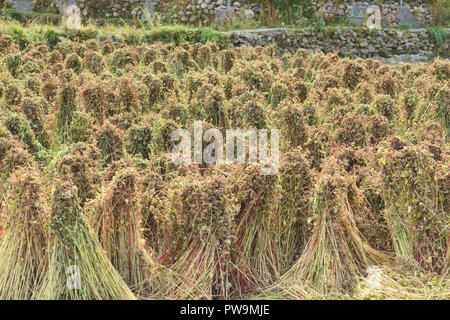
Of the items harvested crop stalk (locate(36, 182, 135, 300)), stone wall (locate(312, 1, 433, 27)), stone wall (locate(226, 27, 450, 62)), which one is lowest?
harvested crop stalk (locate(36, 182, 135, 300))

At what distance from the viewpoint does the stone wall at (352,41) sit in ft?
46.4

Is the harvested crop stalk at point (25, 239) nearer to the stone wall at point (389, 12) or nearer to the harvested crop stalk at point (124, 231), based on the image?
the harvested crop stalk at point (124, 231)

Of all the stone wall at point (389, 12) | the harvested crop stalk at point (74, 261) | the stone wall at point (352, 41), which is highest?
the stone wall at point (389, 12)

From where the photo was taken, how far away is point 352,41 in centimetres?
1505

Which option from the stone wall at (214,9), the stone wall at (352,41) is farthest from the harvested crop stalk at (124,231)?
the stone wall at (214,9)

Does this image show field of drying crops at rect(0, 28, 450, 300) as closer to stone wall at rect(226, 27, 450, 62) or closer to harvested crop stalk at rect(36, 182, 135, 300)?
→ harvested crop stalk at rect(36, 182, 135, 300)

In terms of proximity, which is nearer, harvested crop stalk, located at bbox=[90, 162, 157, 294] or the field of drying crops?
the field of drying crops

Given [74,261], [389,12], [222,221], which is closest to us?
[74,261]

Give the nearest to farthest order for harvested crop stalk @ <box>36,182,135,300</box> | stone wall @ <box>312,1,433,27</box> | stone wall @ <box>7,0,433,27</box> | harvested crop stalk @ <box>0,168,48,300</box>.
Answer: harvested crop stalk @ <box>36,182,135,300</box> < harvested crop stalk @ <box>0,168,48,300</box> < stone wall @ <box>7,0,433,27</box> < stone wall @ <box>312,1,433,27</box>

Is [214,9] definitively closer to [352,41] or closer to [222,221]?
[352,41]

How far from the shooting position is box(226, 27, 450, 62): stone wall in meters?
14.1

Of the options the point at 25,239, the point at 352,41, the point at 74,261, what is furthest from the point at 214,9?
the point at 74,261

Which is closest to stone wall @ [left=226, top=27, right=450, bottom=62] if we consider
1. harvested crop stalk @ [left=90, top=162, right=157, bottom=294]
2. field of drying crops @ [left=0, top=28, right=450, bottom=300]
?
field of drying crops @ [left=0, top=28, right=450, bottom=300]
